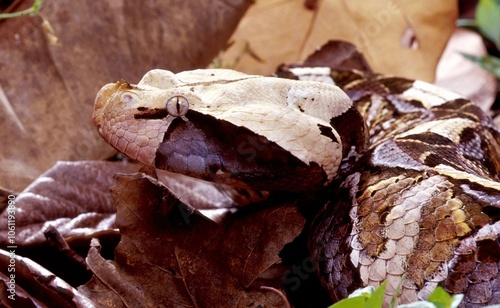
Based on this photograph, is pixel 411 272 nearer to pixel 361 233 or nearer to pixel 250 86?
pixel 361 233

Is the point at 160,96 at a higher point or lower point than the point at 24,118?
higher

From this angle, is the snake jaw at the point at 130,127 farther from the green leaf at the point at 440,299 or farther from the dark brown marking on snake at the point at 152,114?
the green leaf at the point at 440,299

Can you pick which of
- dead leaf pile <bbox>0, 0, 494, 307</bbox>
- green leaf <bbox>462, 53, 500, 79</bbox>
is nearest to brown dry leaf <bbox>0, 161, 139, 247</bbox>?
dead leaf pile <bbox>0, 0, 494, 307</bbox>

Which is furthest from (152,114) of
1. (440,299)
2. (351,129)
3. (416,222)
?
(440,299)

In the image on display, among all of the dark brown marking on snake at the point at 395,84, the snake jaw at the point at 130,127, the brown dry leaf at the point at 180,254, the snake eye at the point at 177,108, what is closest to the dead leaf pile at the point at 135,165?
the brown dry leaf at the point at 180,254

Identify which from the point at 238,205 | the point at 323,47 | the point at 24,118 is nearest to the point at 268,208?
the point at 238,205

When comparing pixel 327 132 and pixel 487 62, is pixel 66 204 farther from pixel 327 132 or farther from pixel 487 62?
pixel 487 62
